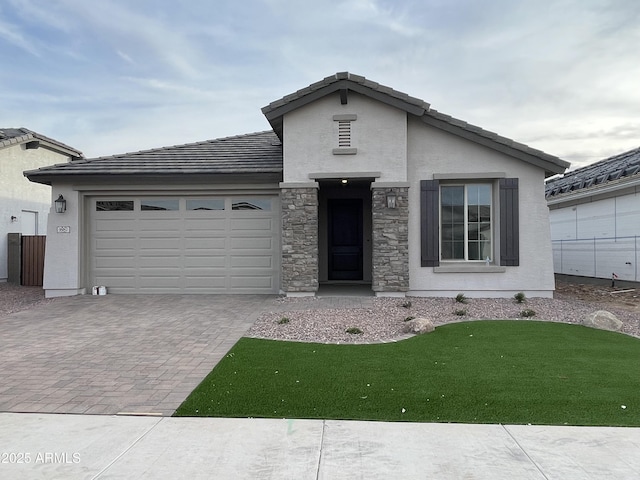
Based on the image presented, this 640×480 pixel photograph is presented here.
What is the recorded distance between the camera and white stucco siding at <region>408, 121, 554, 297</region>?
1045cm

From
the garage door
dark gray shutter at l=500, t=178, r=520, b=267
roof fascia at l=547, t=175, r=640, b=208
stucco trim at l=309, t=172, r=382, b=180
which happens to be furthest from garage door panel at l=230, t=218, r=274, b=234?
roof fascia at l=547, t=175, r=640, b=208

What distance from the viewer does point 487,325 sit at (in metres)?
7.72

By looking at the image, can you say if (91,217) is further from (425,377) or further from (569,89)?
(569,89)

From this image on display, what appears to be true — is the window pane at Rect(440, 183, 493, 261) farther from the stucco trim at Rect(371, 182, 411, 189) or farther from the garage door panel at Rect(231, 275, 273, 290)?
the garage door panel at Rect(231, 275, 273, 290)

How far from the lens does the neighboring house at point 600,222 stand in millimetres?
12984

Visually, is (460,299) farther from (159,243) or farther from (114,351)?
(159,243)

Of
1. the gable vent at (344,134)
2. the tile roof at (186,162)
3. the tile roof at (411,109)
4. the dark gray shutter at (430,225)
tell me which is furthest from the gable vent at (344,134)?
the dark gray shutter at (430,225)

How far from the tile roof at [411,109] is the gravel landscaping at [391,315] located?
3.39 meters

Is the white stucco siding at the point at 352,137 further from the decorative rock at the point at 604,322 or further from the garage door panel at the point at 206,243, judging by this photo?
the decorative rock at the point at 604,322

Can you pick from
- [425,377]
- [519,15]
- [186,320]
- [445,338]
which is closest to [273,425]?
[425,377]

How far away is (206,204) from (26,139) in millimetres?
10368

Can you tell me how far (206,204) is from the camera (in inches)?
461

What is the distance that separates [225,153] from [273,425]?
9.68m

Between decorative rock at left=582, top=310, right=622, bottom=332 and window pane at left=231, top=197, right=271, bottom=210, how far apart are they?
7641 mm
